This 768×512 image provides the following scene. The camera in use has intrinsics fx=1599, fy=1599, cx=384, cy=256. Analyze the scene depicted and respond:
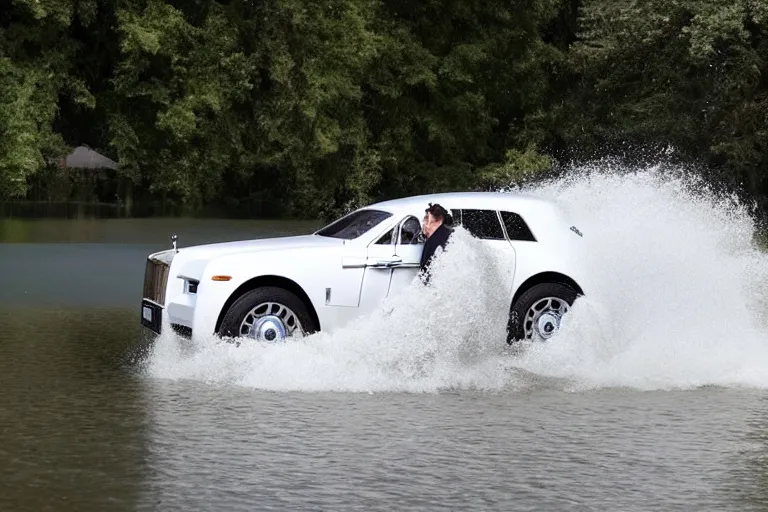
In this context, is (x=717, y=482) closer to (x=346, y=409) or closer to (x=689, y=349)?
(x=346, y=409)

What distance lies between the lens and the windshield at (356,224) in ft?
47.1

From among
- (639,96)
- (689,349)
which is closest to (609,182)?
(689,349)

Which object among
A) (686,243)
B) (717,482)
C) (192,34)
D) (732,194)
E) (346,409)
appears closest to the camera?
(717,482)

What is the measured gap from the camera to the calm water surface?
8.30m

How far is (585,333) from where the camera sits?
13.9 meters

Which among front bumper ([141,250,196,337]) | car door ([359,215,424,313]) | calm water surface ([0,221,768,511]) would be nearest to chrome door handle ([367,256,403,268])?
car door ([359,215,424,313])

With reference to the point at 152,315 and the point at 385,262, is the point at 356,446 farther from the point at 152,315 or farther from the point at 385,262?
the point at 152,315

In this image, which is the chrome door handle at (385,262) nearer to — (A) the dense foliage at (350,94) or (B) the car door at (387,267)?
(B) the car door at (387,267)

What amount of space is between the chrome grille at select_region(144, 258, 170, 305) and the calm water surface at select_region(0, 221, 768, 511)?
2.00 feet

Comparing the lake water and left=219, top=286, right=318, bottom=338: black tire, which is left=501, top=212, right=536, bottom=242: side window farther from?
left=219, top=286, right=318, bottom=338: black tire

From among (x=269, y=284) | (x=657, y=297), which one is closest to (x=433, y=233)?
(x=269, y=284)

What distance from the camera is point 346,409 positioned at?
1141 cm

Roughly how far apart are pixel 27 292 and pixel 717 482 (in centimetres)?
1524

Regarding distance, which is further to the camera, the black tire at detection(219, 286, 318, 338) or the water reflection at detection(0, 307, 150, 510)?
the black tire at detection(219, 286, 318, 338)
